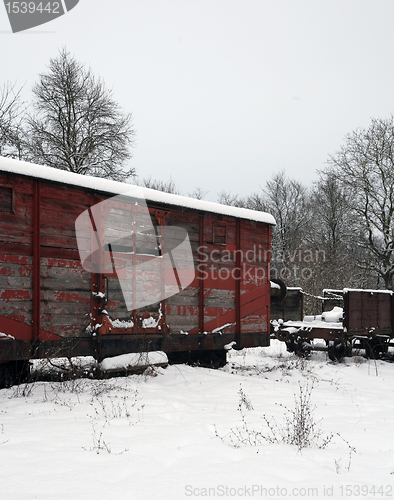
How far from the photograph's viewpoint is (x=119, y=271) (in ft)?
22.7

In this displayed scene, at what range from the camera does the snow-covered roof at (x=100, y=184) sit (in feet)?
19.4

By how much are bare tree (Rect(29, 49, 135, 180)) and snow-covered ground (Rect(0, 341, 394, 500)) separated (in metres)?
14.1

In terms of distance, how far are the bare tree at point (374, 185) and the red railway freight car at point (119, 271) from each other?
1618 cm

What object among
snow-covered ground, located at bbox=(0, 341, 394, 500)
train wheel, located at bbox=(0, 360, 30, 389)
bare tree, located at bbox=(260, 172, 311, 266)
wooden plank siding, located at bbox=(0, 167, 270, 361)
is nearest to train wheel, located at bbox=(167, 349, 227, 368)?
wooden plank siding, located at bbox=(0, 167, 270, 361)

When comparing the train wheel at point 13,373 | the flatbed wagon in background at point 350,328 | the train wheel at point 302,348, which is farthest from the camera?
the train wheel at point 302,348

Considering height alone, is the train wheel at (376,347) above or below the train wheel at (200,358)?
below

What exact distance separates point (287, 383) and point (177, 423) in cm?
351

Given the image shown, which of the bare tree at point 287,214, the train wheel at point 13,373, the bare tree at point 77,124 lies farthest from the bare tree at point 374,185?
the train wheel at point 13,373

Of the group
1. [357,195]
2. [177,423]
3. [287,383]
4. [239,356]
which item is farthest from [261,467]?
[357,195]

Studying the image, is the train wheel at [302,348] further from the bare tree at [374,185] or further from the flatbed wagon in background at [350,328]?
the bare tree at [374,185]

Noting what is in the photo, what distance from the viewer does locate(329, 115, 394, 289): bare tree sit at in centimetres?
2302

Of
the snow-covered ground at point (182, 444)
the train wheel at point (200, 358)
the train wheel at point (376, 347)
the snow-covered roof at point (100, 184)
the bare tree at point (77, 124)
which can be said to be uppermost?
the bare tree at point (77, 124)

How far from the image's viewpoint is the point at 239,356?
1216cm

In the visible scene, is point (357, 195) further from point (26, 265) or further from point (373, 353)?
point (26, 265)
